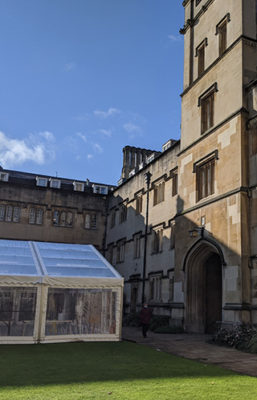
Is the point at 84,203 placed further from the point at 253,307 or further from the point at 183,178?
the point at 253,307

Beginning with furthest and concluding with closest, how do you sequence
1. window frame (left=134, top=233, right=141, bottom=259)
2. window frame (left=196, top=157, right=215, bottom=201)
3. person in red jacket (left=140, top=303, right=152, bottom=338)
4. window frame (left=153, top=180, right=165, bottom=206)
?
window frame (left=134, top=233, right=141, bottom=259) < window frame (left=153, top=180, right=165, bottom=206) < window frame (left=196, top=157, right=215, bottom=201) < person in red jacket (left=140, top=303, right=152, bottom=338)

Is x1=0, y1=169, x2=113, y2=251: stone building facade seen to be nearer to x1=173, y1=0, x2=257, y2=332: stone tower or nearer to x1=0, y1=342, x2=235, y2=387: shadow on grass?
x1=173, y1=0, x2=257, y2=332: stone tower

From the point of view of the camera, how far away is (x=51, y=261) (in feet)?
55.2

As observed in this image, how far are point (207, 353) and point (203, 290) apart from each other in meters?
7.62

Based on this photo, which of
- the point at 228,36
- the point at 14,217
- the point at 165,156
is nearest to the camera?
the point at 228,36

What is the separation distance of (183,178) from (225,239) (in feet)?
17.7

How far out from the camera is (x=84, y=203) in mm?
37250

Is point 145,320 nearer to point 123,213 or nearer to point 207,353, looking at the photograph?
Answer: point 207,353

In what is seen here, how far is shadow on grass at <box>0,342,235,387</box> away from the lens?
28.3 feet

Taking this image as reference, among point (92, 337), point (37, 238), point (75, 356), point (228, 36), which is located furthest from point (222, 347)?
point (37, 238)

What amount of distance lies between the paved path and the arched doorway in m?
2.45

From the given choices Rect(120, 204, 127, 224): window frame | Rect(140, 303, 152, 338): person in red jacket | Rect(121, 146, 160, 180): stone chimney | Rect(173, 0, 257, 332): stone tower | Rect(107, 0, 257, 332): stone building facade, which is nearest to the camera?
Rect(173, 0, 257, 332): stone tower

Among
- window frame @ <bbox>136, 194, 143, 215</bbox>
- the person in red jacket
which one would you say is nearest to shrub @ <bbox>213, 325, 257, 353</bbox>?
the person in red jacket

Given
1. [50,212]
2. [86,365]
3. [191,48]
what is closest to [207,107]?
[191,48]
